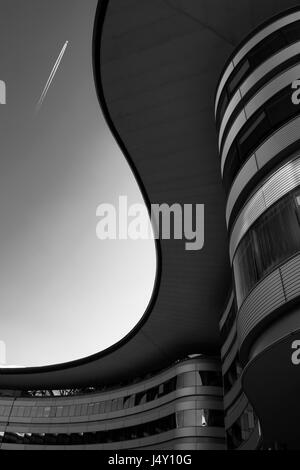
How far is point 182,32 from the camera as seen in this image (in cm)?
1733

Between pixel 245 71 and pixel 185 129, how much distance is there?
18.3ft

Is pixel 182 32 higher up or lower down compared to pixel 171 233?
higher up

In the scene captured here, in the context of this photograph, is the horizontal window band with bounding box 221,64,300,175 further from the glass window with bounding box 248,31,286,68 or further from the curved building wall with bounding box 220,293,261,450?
the curved building wall with bounding box 220,293,261,450

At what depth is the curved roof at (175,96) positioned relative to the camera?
16.9 m

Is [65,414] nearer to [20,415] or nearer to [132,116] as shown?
[20,415]

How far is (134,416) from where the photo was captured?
3719 cm

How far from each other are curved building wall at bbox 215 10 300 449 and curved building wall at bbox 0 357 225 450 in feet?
68.5

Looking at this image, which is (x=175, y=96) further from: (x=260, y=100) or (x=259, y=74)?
(x=260, y=100)

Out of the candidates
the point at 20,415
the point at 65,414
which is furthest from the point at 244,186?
the point at 20,415

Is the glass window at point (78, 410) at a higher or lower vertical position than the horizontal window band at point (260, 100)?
lower

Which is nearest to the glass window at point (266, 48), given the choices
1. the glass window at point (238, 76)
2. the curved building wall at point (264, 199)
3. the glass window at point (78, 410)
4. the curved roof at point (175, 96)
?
the curved building wall at point (264, 199)

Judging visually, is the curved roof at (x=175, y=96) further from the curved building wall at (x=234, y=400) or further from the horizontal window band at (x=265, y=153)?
the horizontal window band at (x=265, y=153)

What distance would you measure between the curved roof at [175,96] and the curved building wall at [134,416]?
945 cm
